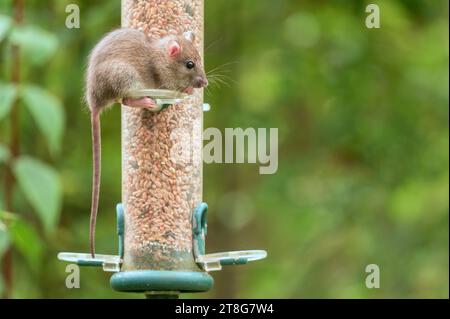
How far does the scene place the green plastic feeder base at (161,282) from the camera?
8.77 metres

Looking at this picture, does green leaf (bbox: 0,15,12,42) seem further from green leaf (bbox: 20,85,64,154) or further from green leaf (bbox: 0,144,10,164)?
green leaf (bbox: 0,144,10,164)

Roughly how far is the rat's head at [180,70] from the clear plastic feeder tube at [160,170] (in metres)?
0.32

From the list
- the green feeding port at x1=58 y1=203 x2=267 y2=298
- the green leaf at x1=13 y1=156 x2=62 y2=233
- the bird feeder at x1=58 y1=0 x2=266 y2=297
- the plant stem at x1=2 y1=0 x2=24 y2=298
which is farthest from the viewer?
the plant stem at x1=2 y1=0 x2=24 y2=298

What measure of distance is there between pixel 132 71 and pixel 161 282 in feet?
4.79

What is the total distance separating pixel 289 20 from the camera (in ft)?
50.4

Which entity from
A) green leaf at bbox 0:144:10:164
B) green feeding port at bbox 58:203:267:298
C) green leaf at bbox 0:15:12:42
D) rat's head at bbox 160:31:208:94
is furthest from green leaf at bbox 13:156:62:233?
rat's head at bbox 160:31:208:94

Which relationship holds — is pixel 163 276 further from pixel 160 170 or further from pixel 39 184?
pixel 39 184

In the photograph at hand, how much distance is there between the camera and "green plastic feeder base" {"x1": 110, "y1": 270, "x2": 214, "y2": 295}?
8.77 meters

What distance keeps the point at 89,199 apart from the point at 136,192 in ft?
14.2

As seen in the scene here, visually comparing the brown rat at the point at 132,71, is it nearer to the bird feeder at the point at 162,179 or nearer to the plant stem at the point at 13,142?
the bird feeder at the point at 162,179

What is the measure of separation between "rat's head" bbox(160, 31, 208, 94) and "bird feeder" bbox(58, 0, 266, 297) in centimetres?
17

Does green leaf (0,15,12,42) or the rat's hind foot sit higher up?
green leaf (0,15,12,42)
